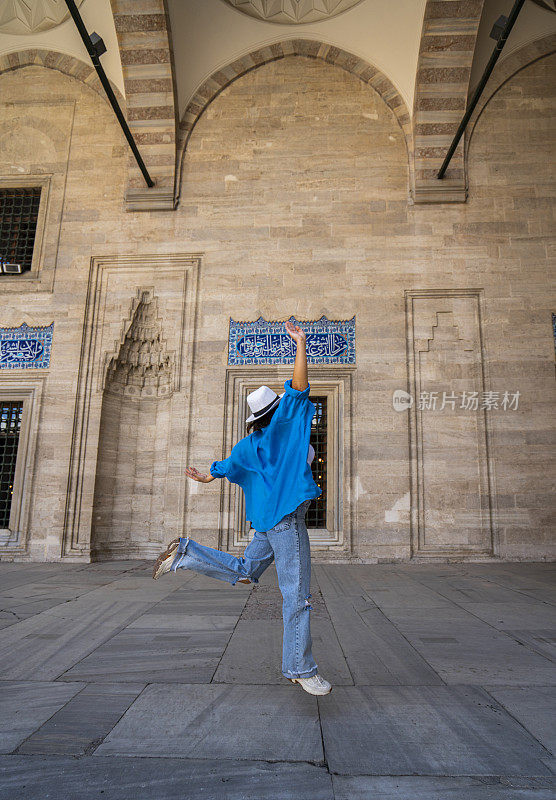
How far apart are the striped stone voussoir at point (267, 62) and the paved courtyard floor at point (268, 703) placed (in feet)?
24.7

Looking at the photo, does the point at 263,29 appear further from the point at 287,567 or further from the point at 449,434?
the point at 287,567

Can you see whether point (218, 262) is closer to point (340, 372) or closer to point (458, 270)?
point (340, 372)

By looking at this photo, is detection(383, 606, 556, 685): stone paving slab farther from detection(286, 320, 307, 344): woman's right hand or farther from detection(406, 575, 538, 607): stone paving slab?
detection(286, 320, 307, 344): woman's right hand

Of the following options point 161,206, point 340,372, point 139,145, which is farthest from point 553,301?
point 139,145

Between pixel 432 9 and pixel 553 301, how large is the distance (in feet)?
15.0

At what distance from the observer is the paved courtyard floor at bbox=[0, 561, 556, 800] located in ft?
5.23

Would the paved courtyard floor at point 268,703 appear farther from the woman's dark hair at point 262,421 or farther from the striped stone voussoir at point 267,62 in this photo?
the striped stone voussoir at point 267,62

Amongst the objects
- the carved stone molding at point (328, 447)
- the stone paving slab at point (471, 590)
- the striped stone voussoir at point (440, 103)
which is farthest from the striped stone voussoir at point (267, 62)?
the stone paving slab at point (471, 590)

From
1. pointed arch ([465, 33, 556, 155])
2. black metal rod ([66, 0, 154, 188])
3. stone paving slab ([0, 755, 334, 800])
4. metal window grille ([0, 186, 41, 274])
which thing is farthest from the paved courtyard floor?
pointed arch ([465, 33, 556, 155])

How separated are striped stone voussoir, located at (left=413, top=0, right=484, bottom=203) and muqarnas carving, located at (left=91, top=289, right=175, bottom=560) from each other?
4.67m

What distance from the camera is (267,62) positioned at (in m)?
8.95

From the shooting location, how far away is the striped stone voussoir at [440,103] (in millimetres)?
7980

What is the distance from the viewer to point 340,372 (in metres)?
7.86

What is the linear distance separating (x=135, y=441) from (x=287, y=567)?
6436 millimetres
